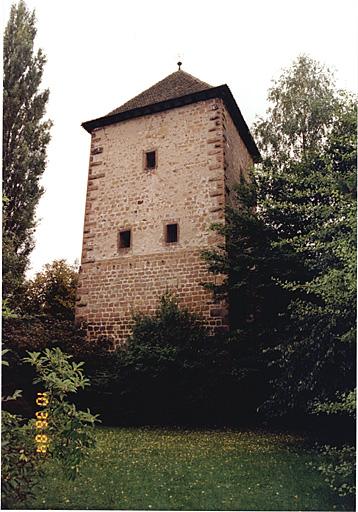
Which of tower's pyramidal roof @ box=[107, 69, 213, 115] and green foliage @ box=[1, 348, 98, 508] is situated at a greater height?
tower's pyramidal roof @ box=[107, 69, 213, 115]

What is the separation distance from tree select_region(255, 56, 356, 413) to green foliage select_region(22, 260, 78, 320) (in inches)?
298

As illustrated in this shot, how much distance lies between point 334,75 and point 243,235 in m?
7.11

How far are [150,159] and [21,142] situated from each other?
323 centimetres

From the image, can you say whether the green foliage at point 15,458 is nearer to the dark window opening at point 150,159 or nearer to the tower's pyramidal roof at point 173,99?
the dark window opening at point 150,159

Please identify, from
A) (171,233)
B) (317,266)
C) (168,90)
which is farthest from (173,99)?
(317,266)

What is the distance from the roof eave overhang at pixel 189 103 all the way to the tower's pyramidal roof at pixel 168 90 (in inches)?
5.2

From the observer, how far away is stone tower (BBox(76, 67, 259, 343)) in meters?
10.9

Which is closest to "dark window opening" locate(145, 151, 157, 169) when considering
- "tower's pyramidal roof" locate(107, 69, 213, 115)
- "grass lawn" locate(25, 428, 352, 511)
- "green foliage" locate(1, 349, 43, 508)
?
"tower's pyramidal roof" locate(107, 69, 213, 115)

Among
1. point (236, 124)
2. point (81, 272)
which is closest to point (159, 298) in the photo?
point (81, 272)

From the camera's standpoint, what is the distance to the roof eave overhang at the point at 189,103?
11.7m

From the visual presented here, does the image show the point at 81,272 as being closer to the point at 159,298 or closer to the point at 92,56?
the point at 159,298

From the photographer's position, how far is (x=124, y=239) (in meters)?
11.8

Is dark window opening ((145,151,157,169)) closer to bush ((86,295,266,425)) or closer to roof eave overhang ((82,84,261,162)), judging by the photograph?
roof eave overhang ((82,84,261,162))

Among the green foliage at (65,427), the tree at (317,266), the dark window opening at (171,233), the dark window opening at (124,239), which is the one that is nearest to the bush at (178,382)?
the tree at (317,266)
